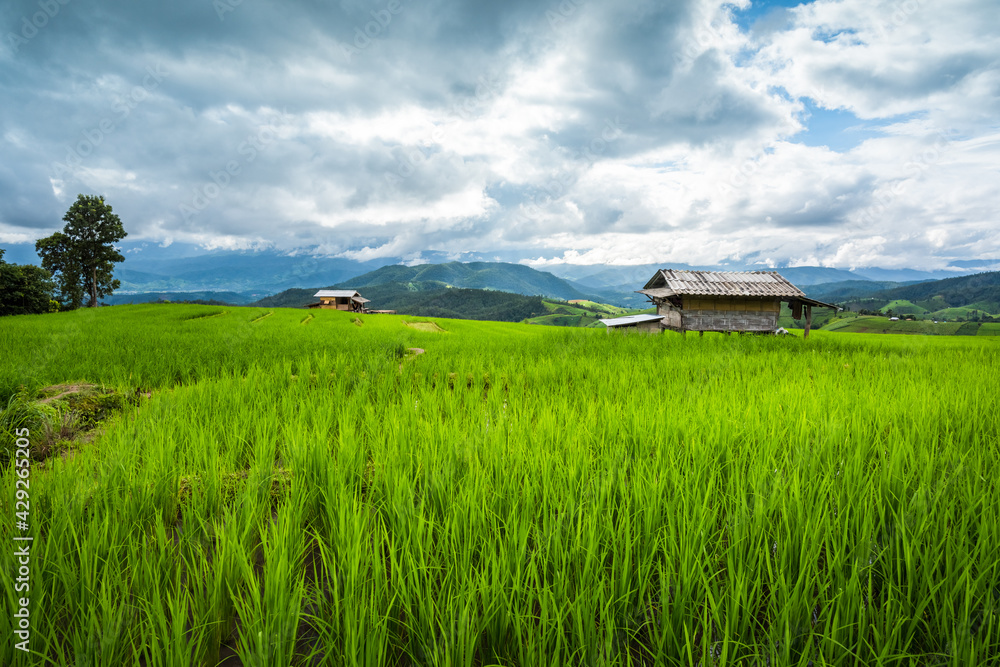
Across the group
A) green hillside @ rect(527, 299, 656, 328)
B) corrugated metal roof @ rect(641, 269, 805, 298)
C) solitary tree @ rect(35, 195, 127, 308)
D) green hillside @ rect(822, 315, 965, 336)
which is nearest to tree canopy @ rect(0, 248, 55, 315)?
solitary tree @ rect(35, 195, 127, 308)

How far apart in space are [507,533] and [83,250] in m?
58.2

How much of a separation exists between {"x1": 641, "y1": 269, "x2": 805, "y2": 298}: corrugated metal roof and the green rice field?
12657mm

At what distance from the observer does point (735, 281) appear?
17.3 meters

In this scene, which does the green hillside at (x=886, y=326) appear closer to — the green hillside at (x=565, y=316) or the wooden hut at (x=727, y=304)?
the green hillside at (x=565, y=316)

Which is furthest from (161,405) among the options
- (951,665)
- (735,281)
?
(735,281)

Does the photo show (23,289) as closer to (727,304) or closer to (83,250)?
(83,250)

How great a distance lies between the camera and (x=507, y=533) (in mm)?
1866

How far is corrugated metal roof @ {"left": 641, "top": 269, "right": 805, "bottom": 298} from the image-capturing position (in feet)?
53.3

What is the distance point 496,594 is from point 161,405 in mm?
4448

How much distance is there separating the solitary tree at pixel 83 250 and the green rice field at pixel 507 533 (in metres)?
51.7

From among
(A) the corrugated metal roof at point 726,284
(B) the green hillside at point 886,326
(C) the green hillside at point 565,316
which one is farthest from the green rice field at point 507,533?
(C) the green hillside at point 565,316

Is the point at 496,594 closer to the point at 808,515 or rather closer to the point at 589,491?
the point at 589,491

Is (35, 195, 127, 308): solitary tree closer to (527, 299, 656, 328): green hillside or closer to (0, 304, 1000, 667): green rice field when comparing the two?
(0, 304, 1000, 667): green rice field

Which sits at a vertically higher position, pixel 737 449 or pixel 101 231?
pixel 101 231
